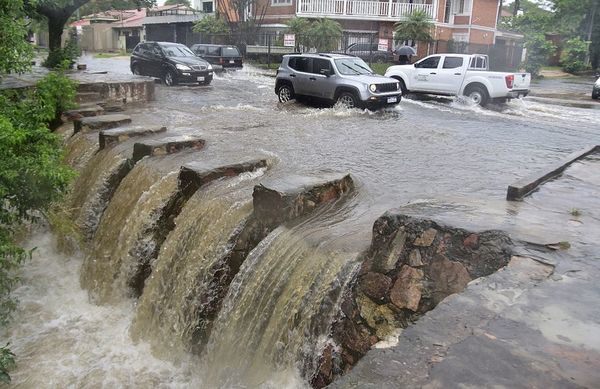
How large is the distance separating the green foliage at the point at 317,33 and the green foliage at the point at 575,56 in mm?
19192

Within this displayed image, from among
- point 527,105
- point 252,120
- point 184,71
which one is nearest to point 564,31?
point 527,105

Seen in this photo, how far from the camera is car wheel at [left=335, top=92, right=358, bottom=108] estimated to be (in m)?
15.4

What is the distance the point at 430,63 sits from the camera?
1947cm

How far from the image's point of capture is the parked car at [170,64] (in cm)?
2070

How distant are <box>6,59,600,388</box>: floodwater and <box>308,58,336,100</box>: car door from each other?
6.72ft

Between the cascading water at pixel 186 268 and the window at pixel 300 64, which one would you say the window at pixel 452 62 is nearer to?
the window at pixel 300 64

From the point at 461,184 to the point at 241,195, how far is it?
10.6 feet

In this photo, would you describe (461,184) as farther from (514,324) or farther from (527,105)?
(527,105)

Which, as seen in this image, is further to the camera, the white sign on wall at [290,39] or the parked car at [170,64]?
the white sign on wall at [290,39]

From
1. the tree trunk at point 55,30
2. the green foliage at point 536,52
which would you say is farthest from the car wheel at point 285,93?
the green foliage at point 536,52

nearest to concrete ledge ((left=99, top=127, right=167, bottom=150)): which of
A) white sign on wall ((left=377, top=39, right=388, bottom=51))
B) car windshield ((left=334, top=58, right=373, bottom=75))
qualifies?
car windshield ((left=334, top=58, right=373, bottom=75))

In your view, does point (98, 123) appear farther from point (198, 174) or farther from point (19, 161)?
point (19, 161)

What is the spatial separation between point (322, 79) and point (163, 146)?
324 inches

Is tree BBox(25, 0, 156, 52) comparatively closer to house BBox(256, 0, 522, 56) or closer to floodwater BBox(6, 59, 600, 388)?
floodwater BBox(6, 59, 600, 388)
